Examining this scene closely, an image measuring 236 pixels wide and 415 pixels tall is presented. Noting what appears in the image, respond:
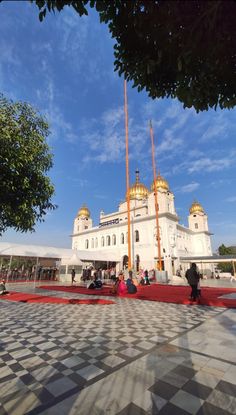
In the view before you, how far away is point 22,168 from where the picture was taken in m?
6.43

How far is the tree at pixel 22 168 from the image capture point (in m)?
5.84

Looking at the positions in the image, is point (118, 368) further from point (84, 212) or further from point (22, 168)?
point (84, 212)

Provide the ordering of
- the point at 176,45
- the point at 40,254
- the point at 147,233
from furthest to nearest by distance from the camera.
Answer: the point at 147,233
the point at 40,254
the point at 176,45

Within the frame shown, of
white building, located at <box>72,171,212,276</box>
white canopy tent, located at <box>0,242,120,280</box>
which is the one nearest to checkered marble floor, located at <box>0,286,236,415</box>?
white canopy tent, located at <box>0,242,120,280</box>

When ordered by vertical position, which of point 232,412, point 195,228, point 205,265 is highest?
point 195,228

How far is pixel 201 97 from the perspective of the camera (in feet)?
10.6

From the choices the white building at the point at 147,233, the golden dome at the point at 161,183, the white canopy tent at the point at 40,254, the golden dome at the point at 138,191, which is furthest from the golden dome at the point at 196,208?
the white canopy tent at the point at 40,254

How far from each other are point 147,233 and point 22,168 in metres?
31.7

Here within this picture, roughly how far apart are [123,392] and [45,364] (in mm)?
1588

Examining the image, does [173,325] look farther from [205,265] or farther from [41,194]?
[205,265]

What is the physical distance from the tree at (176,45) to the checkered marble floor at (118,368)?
13.1 ft

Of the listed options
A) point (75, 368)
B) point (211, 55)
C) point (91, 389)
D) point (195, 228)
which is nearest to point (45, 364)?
point (75, 368)

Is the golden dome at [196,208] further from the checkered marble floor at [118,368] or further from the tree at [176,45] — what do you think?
the tree at [176,45]

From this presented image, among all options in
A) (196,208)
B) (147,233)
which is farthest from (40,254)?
(196,208)
